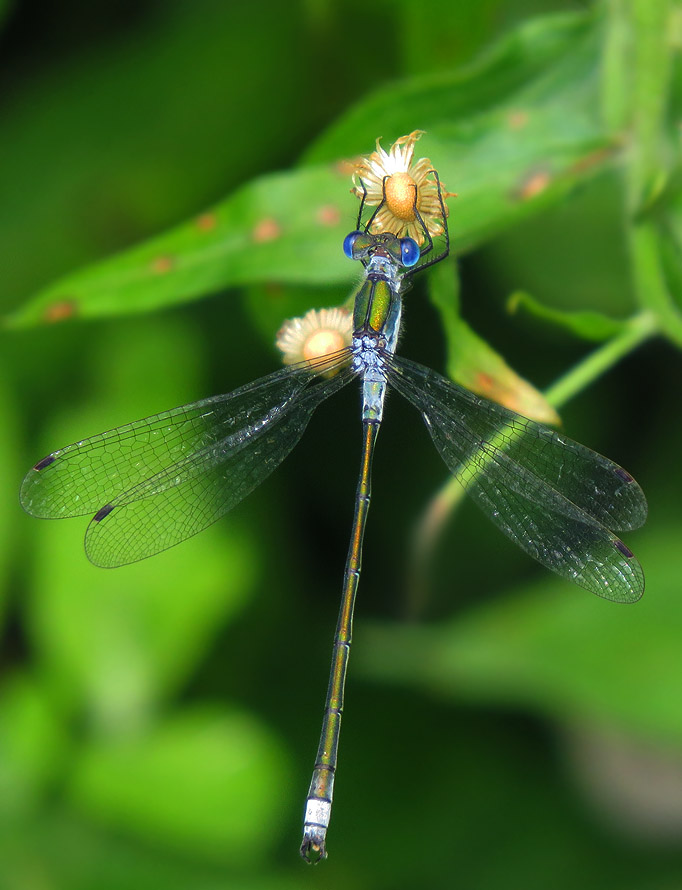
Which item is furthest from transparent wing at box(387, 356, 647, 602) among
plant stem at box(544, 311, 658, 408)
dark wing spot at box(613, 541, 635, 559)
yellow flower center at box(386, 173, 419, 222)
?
yellow flower center at box(386, 173, 419, 222)

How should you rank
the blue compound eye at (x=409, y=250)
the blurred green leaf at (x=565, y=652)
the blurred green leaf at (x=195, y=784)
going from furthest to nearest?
the blurred green leaf at (x=195, y=784) < the blurred green leaf at (x=565, y=652) < the blue compound eye at (x=409, y=250)

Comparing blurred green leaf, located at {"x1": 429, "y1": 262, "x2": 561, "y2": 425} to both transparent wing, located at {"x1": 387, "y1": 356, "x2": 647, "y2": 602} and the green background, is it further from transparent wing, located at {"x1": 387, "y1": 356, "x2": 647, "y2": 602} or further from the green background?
the green background

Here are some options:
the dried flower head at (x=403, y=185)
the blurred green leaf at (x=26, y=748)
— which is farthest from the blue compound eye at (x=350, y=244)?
the blurred green leaf at (x=26, y=748)

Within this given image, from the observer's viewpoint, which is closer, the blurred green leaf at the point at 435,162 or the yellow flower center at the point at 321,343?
the yellow flower center at the point at 321,343

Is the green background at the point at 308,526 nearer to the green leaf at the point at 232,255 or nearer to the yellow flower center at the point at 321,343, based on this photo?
the green leaf at the point at 232,255

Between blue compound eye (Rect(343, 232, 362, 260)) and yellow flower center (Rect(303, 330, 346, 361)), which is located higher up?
blue compound eye (Rect(343, 232, 362, 260))

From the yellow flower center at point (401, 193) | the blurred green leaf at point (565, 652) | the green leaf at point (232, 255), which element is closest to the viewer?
the yellow flower center at point (401, 193)
